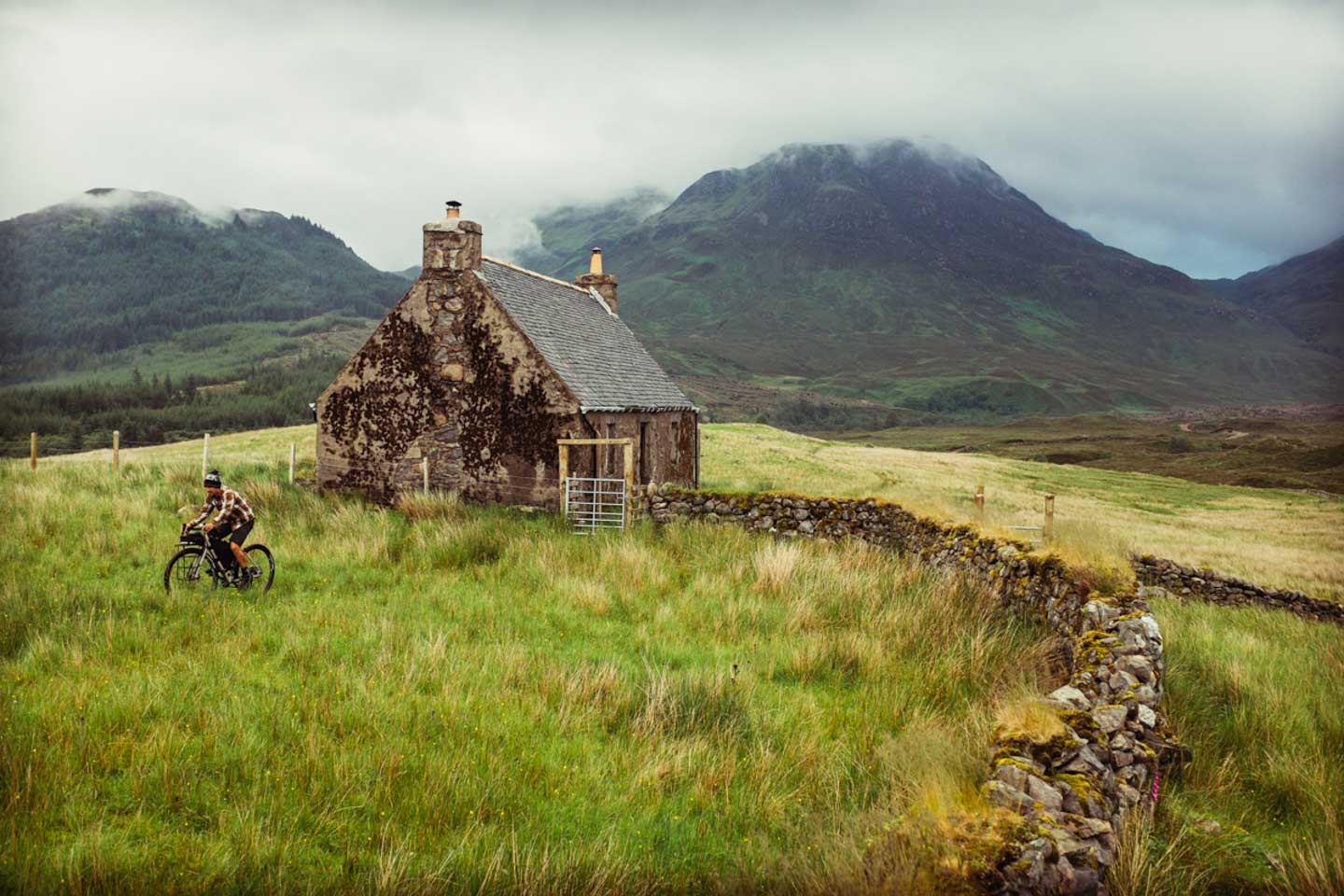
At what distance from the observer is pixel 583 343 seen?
2162 cm

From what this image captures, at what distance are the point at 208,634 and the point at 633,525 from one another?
30.3ft

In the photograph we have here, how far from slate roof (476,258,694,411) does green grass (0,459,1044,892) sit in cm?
847

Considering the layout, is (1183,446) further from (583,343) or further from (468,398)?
(468,398)

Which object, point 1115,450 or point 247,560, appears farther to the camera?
point 1115,450

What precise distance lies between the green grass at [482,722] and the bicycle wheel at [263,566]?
0.86ft

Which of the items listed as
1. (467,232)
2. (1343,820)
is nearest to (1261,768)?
(1343,820)

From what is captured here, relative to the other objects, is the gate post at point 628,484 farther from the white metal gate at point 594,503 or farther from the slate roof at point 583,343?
the slate roof at point 583,343

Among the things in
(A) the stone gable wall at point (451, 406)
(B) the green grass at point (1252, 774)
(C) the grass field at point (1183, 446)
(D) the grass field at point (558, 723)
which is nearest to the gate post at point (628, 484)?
(A) the stone gable wall at point (451, 406)

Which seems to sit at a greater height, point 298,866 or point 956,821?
point 956,821

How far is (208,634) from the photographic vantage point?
7.82 metres

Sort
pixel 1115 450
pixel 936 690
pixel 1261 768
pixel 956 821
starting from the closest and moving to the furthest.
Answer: pixel 956 821 → pixel 1261 768 → pixel 936 690 → pixel 1115 450

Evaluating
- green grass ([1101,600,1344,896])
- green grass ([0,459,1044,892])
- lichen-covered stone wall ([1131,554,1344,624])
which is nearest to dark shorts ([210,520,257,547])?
green grass ([0,459,1044,892])

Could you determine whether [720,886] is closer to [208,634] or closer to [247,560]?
[208,634]

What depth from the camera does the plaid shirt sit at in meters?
9.74
